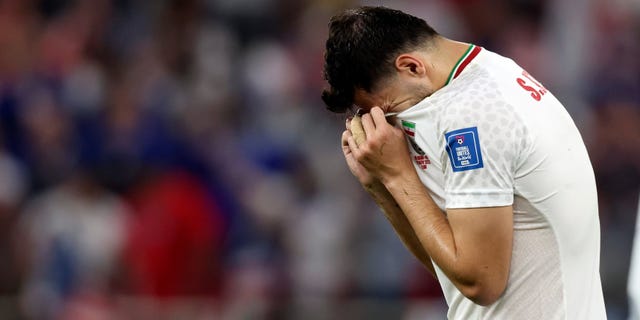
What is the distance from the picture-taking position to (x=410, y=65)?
120 inches

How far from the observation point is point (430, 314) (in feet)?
23.1

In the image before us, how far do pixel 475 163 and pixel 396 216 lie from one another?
533mm

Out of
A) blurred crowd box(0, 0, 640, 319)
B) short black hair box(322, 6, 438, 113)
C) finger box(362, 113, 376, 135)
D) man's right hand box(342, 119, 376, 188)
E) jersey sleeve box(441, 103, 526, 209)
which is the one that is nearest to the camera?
jersey sleeve box(441, 103, 526, 209)

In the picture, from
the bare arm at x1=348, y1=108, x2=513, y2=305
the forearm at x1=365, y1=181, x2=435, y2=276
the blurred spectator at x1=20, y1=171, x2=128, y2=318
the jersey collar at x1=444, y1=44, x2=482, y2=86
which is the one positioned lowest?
the blurred spectator at x1=20, y1=171, x2=128, y2=318

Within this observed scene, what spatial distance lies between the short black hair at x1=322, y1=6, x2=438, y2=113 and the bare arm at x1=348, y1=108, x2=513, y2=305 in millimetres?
139

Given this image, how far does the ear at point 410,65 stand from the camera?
3047mm

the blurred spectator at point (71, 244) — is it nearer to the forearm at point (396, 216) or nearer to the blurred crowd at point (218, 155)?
the blurred crowd at point (218, 155)

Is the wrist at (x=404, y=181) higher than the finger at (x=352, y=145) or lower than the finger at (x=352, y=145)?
lower

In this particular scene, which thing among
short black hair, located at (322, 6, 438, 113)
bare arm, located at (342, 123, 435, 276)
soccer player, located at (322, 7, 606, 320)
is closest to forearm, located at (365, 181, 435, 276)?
bare arm, located at (342, 123, 435, 276)

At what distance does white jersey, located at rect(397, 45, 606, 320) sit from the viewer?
9.39 ft

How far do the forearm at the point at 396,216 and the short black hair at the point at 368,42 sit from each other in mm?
346

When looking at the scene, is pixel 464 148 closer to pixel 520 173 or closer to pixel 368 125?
pixel 520 173

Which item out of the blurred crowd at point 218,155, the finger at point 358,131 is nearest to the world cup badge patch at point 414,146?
the finger at point 358,131

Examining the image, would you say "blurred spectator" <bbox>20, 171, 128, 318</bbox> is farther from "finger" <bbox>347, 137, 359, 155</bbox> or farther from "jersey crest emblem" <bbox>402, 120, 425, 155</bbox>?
"jersey crest emblem" <bbox>402, 120, 425, 155</bbox>
